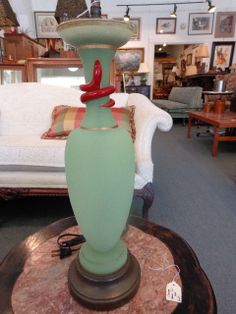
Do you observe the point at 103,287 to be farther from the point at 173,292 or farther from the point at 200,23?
the point at 200,23

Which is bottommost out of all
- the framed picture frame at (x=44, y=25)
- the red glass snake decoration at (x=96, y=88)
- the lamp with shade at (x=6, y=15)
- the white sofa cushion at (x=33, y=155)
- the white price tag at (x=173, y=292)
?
the white price tag at (x=173, y=292)

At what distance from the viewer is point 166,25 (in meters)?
5.34

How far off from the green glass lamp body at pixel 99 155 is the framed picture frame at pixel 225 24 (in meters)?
5.99

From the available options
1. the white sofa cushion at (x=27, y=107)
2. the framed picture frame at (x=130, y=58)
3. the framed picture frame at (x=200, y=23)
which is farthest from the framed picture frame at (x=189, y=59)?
the white sofa cushion at (x=27, y=107)

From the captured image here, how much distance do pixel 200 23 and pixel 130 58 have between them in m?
1.74

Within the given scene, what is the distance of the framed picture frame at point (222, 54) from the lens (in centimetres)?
545

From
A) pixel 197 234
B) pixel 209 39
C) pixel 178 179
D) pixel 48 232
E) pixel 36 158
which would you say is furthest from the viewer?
pixel 209 39

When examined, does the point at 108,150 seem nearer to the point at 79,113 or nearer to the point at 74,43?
the point at 74,43

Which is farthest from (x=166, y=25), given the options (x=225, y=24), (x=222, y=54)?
(x=222, y=54)

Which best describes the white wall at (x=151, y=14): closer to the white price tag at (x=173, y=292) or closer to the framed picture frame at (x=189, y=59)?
the framed picture frame at (x=189, y=59)

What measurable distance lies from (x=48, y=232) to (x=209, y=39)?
597 centimetres

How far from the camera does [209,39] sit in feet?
17.7

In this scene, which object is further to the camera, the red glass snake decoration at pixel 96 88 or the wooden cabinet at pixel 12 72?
the wooden cabinet at pixel 12 72

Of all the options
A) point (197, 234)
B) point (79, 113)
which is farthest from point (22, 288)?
point (79, 113)
